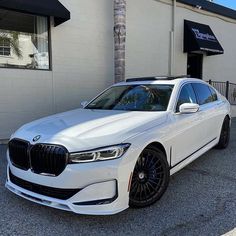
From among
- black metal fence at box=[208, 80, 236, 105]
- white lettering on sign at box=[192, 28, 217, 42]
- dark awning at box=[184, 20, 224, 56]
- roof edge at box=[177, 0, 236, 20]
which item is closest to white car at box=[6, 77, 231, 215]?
dark awning at box=[184, 20, 224, 56]

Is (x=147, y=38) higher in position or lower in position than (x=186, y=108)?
higher

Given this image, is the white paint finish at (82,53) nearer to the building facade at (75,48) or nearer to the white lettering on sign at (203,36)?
the building facade at (75,48)

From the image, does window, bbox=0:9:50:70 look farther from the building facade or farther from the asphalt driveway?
the asphalt driveway

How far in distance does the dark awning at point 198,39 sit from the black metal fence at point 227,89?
1.67 metres

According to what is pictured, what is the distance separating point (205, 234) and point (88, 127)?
1750 mm

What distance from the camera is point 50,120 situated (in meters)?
4.33

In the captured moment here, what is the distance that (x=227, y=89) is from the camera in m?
14.4

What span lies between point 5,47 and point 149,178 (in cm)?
576

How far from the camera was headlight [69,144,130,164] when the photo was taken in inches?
129

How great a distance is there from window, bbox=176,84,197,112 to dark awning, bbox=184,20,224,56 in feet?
25.4

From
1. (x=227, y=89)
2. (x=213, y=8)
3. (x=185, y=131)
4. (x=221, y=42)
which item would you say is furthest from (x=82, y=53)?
(x=221, y=42)

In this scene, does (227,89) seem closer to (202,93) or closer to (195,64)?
(195,64)

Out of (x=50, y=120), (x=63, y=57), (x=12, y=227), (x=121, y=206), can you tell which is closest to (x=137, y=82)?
(x=50, y=120)

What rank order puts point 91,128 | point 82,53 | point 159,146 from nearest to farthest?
point 91,128 → point 159,146 → point 82,53
